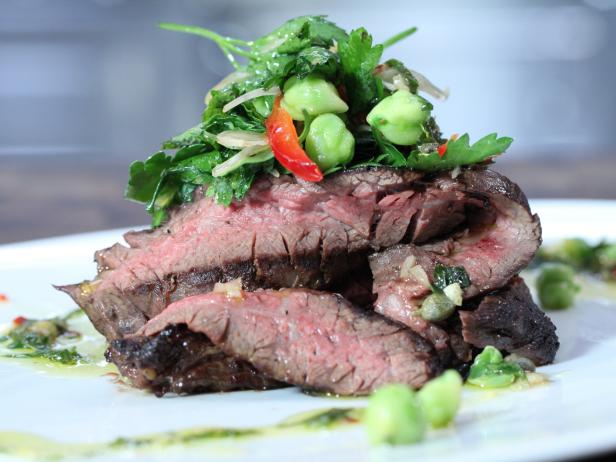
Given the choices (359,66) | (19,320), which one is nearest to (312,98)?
(359,66)

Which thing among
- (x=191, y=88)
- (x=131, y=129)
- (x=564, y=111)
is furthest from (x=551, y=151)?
(x=131, y=129)

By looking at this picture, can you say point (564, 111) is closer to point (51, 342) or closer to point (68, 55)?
point (68, 55)

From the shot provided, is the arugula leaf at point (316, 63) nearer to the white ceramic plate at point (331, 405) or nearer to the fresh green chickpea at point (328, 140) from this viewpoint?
the fresh green chickpea at point (328, 140)

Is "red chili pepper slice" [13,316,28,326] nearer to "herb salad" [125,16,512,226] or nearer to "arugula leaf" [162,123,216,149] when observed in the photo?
"herb salad" [125,16,512,226]

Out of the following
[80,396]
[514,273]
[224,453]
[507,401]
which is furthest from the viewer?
[514,273]

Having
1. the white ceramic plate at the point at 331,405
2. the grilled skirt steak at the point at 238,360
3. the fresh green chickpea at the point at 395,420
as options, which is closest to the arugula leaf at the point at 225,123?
the grilled skirt steak at the point at 238,360
